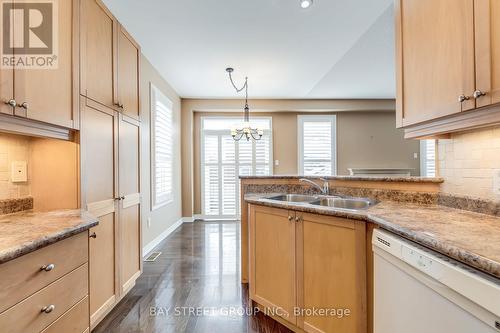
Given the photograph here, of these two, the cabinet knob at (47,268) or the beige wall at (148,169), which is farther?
the beige wall at (148,169)

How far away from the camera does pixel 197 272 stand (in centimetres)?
270

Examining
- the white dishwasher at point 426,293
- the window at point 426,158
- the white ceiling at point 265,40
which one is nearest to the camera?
the white dishwasher at point 426,293

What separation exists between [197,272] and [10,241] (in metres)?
2.05

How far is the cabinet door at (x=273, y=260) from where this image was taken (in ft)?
5.45

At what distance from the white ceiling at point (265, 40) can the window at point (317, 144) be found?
51.9 inches

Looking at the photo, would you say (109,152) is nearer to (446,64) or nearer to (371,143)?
(446,64)

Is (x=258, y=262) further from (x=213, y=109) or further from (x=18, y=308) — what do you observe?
(x=213, y=109)

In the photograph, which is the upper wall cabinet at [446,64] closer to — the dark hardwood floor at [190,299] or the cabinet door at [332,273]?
the cabinet door at [332,273]

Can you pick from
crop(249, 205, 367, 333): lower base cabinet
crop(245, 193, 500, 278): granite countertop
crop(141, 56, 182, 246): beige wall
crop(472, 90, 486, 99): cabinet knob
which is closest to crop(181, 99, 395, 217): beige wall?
crop(141, 56, 182, 246): beige wall

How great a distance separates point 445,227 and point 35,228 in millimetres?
1916

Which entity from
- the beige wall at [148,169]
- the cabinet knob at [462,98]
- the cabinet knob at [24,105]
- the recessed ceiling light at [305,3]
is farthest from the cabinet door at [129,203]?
the cabinet knob at [462,98]

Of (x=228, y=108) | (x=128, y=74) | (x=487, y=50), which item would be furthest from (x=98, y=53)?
(x=228, y=108)

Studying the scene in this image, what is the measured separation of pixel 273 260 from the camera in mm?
1779

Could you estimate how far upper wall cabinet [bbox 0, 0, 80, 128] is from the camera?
→ 115cm
